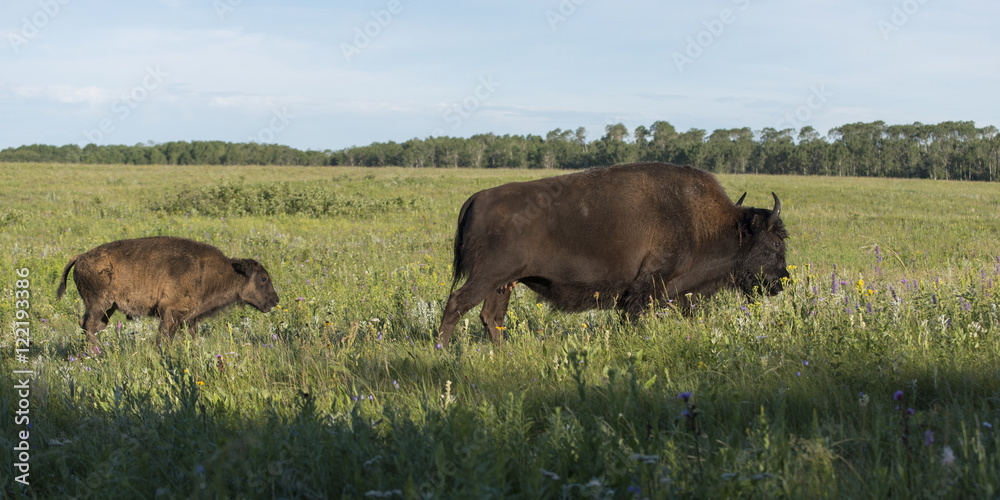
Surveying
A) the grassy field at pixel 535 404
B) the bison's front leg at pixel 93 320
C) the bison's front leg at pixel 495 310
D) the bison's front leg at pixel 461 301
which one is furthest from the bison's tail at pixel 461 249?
the bison's front leg at pixel 93 320

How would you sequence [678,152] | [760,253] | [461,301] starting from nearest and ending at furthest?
[461,301]
[760,253]
[678,152]

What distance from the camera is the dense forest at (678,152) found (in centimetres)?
9106

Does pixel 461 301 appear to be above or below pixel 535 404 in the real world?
above

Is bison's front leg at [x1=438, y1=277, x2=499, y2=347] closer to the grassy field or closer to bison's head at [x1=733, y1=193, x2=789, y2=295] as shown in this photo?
the grassy field

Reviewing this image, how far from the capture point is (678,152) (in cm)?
9175

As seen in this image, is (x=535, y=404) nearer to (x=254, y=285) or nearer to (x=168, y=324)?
(x=168, y=324)

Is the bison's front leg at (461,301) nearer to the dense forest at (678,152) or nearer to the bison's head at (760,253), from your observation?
the bison's head at (760,253)

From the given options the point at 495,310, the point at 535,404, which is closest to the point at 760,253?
the point at 495,310

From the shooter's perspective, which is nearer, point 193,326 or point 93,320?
point 93,320

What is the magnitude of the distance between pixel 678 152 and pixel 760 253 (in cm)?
8883

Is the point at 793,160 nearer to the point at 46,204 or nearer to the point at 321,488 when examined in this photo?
the point at 46,204

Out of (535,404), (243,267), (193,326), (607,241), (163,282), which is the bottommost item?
(193,326)

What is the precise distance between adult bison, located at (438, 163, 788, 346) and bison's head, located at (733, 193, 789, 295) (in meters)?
0.01

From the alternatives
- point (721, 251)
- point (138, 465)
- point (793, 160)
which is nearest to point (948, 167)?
point (793, 160)
